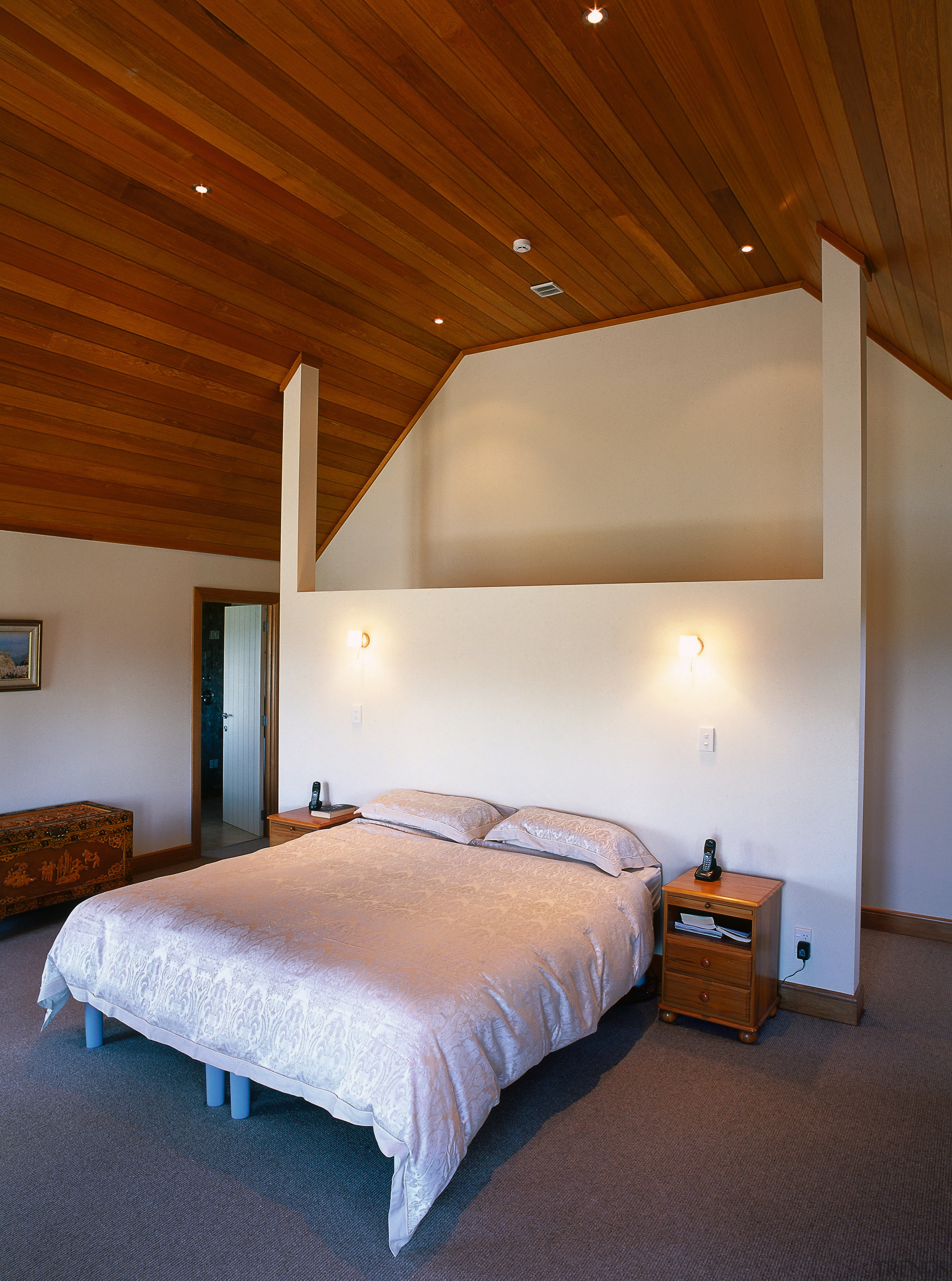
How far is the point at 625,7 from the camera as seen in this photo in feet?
7.34

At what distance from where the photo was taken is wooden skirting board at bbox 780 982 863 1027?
3.35 metres

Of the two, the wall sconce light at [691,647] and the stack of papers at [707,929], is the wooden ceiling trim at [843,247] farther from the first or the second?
the stack of papers at [707,929]

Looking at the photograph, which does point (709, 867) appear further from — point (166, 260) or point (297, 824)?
point (166, 260)

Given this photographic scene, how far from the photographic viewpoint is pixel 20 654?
4.81m

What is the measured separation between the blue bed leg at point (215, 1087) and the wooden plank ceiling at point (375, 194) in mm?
3218

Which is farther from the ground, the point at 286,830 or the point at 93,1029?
the point at 286,830

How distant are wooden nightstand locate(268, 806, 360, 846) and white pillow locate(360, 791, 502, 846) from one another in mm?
190

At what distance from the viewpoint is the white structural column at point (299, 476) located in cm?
467

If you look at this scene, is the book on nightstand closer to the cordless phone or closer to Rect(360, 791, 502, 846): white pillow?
Rect(360, 791, 502, 846): white pillow

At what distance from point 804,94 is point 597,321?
262 cm

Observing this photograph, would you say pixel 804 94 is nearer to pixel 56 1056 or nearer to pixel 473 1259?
pixel 473 1259

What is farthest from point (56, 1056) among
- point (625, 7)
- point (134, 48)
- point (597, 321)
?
point (597, 321)

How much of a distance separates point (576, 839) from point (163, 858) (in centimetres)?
330

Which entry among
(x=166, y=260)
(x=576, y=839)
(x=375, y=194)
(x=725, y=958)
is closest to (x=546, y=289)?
(x=375, y=194)
